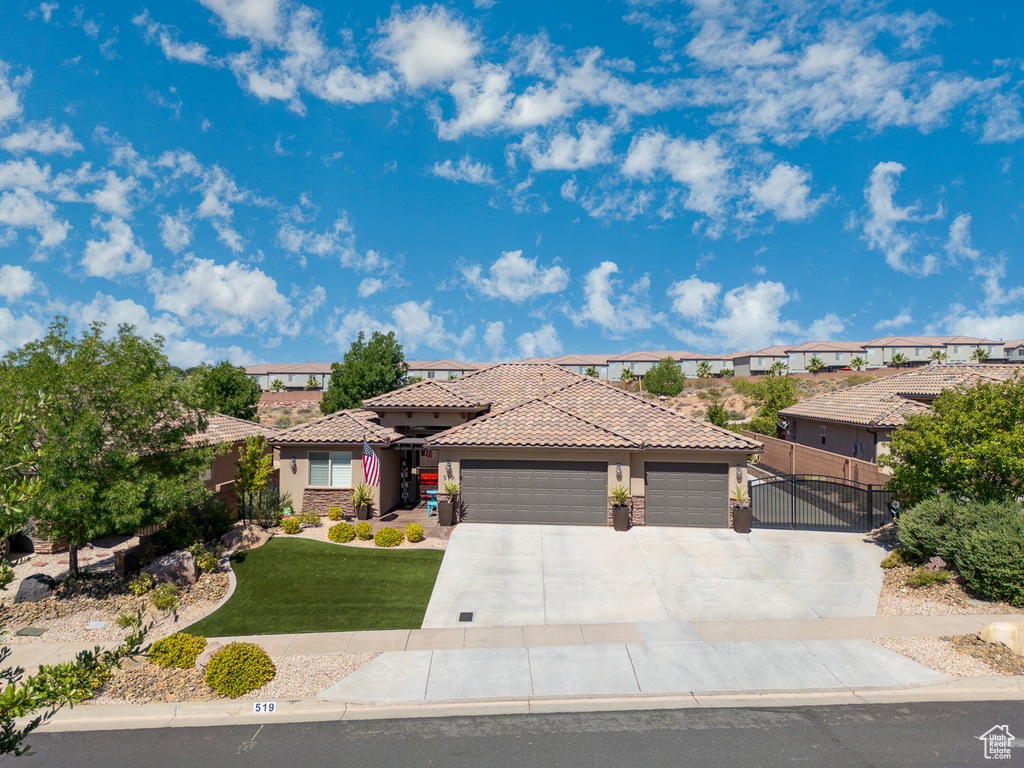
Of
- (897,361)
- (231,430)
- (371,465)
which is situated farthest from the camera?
(897,361)

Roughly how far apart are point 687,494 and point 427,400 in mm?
11390

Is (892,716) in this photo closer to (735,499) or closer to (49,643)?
(735,499)

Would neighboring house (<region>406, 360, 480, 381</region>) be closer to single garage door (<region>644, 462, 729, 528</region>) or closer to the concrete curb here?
single garage door (<region>644, 462, 729, 528</region>)

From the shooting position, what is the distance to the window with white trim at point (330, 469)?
20.9m

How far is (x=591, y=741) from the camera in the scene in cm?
834

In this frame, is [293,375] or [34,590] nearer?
[34,590]

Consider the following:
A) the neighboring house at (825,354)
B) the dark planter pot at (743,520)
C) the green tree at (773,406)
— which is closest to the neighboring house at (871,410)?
the green tree at (773,406)

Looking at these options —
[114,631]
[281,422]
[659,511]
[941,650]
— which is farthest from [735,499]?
[281,422]

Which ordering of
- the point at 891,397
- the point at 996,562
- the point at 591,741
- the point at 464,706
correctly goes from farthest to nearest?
the point at 891,397, the point at 996,562, the point at 464,706, the point at 591,741

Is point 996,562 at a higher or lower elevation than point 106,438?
lower

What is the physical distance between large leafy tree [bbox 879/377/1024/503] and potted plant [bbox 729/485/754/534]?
480 cm

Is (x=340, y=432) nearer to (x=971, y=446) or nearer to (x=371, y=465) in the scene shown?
(x=371, y=465)

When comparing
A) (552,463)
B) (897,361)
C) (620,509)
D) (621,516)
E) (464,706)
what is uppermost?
(897,361)

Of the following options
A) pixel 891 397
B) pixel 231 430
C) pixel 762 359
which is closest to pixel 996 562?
pixel 891 397
